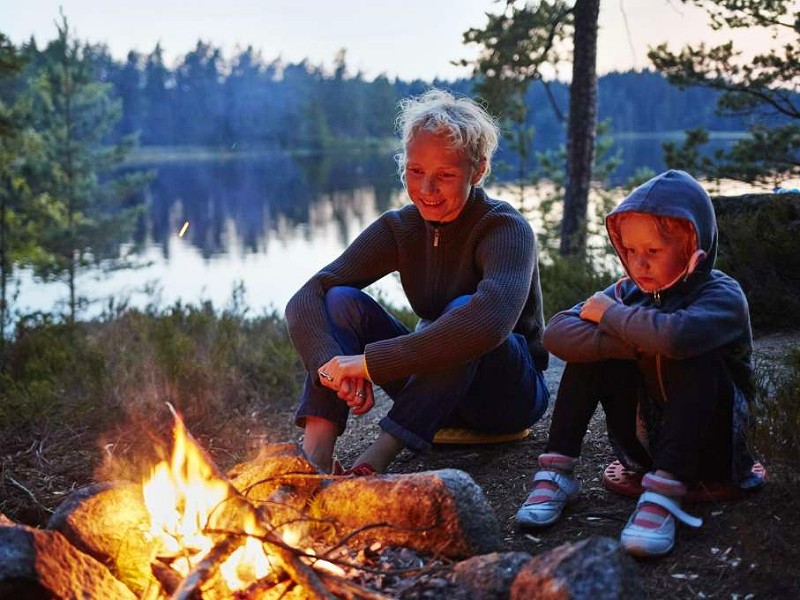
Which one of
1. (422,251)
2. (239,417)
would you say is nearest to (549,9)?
(239,417)

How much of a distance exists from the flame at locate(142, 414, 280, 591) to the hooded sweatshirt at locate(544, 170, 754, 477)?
1.14 metres

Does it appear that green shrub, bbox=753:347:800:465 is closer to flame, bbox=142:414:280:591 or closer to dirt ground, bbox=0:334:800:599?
dirt ground, bbox=0:334:800:599

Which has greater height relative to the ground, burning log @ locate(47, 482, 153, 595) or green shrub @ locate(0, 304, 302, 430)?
burning log @ locate(47, 482, 153, 595)

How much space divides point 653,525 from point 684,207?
0.96m

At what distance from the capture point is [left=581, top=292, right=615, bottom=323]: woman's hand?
9.39ft

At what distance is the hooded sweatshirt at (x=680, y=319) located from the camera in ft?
8.75

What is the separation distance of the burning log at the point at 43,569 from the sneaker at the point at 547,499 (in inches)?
50.5

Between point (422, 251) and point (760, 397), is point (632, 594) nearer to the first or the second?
point (760, 397)

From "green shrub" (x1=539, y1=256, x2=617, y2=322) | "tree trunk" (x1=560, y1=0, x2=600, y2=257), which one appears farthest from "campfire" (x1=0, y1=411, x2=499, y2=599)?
"tree trunk" (x1=560, y1=0, x2=600, y2=257)

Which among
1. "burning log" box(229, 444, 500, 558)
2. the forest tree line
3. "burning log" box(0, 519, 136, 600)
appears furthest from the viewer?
the forest tree line

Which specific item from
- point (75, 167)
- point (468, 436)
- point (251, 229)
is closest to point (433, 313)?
point (468, 436)

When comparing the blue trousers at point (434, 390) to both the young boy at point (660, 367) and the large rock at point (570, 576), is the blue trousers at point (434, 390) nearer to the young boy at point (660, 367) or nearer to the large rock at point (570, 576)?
the young boy at point (660, 367)

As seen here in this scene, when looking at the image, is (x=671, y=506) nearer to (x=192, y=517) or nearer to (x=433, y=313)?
(x=433, y=313)

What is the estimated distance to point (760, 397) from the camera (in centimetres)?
313
